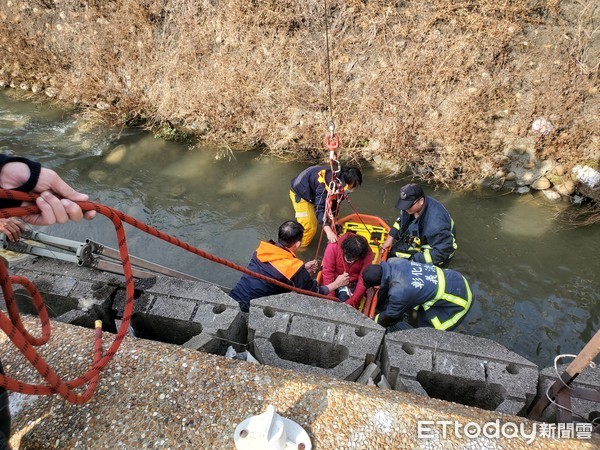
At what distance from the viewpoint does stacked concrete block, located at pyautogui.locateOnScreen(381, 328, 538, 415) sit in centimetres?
296

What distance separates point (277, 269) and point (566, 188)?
5.53 metres

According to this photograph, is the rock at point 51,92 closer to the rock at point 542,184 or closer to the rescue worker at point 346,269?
the rescue worker at point 346,269

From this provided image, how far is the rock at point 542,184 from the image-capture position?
6.81 metres

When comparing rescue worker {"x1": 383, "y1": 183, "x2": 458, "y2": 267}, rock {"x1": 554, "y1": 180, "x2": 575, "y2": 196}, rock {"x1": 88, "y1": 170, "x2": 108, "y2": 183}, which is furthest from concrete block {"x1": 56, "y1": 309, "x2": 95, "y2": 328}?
rock {"x1": 554, "y1": 180, "x2": 575, "y2": 196}

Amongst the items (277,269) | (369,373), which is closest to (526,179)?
(277,269)

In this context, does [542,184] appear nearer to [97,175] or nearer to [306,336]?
[306,336]

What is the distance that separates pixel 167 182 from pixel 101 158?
1728 mm

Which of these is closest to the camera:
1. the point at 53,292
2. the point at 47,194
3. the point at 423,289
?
the point at 47,194

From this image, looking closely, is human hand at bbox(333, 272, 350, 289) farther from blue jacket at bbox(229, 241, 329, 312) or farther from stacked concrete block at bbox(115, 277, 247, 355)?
stacked concrete block at bbox(115, 277, 247, 355)

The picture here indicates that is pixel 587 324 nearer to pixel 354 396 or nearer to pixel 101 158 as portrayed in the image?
pixel 354 396

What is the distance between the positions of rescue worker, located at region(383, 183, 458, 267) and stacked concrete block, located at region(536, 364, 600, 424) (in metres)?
1.83

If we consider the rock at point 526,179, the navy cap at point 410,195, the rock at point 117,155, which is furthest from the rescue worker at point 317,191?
the rock at point 117,155

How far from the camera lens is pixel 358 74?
7.71 m

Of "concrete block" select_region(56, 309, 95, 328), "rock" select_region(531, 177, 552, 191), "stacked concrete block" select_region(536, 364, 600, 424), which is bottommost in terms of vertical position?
"rock" select_region(531, 177, 552, 191)
